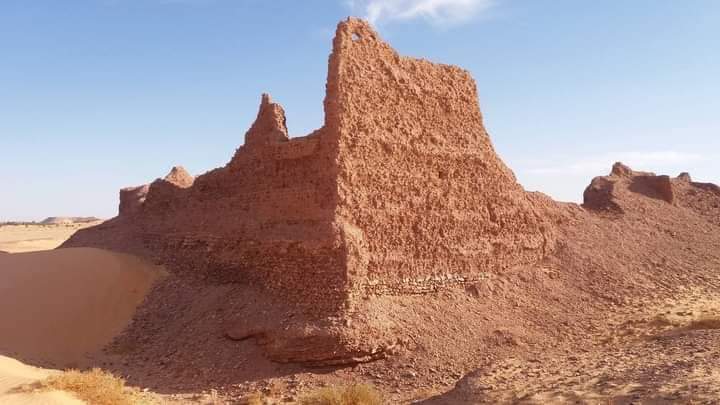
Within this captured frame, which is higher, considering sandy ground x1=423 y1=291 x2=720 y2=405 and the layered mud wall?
the layered mud wall

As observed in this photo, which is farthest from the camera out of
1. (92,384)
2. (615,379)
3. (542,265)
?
(542,265)

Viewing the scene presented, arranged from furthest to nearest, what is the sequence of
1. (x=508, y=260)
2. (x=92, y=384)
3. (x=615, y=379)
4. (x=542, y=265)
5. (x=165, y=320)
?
1. (x=542, y=265)
2. (x=508, y=260)
3. (x=165, y=320)
4. (x=92, y=384)
5. (x=615, y=379)

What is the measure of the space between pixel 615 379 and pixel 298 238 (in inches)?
225

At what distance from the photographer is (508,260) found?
15.3m

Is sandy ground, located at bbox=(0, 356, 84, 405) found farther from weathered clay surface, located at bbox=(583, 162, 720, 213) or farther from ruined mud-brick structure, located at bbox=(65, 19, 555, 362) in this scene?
weathered clay surface, located at bbox=(583, 162, 720, 213)

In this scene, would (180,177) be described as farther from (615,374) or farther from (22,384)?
(615,374)

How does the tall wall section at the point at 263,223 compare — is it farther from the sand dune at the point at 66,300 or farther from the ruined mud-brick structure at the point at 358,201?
the sand dune at the point at 66,300

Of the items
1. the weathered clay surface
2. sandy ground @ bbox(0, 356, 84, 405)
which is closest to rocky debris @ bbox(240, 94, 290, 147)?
sandy ground @ bbox(0, 356, 84, 405)

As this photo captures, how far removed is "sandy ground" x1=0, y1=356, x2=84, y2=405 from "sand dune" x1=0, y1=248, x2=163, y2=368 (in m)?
0.71

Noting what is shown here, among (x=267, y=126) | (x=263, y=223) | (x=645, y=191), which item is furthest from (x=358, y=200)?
(x=645, y=191)

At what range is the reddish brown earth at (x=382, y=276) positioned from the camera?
1086 cm

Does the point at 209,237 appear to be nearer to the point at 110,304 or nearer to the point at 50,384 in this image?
the point at 110,304

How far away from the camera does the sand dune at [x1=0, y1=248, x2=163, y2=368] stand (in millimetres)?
12195

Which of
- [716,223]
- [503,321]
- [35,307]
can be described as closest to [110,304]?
[35,307]
